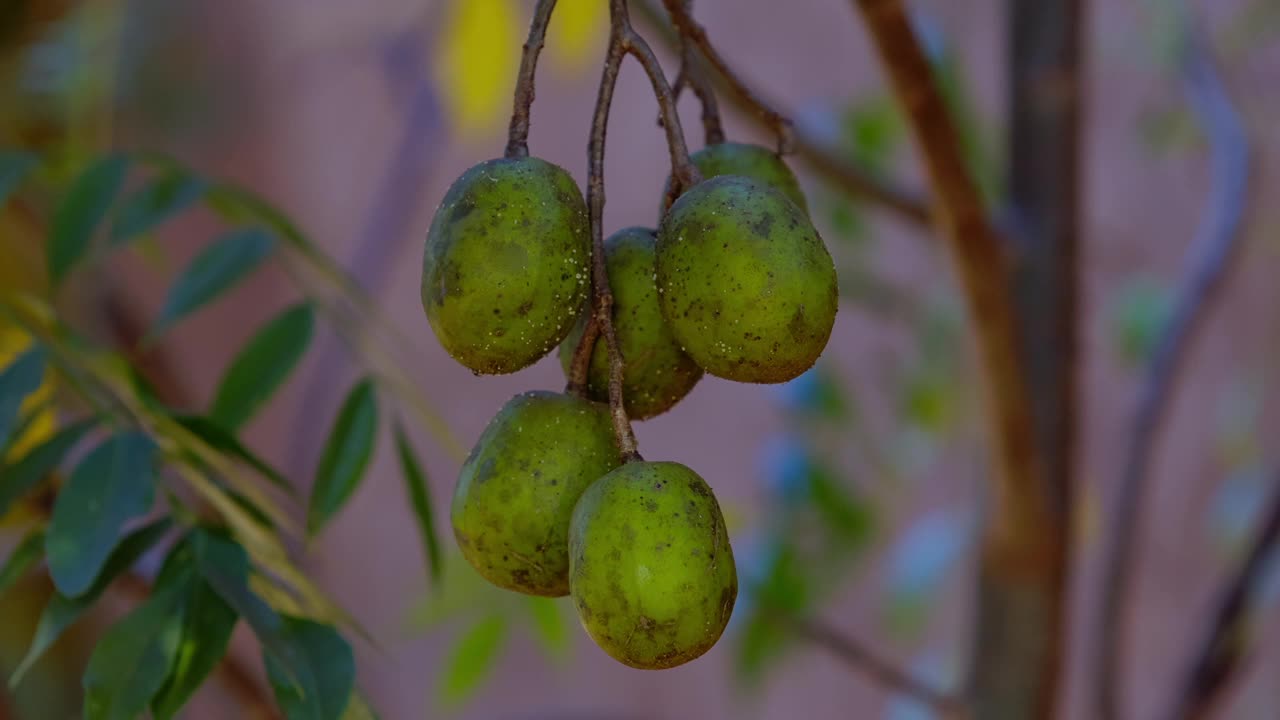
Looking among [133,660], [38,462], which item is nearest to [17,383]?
[38,462]

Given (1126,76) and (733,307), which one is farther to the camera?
(1126,76)

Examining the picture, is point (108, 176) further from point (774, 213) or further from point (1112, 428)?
point (1112, 428)

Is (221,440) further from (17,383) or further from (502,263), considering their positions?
(502,263)

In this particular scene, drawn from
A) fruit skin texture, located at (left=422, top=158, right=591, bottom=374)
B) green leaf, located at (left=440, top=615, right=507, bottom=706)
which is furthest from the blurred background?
fruit skin texture, located at (left=422, top=158, right=591, bottom=374)

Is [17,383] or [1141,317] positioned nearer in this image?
[17,383]

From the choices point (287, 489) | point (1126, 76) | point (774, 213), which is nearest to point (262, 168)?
point (1126, 76)

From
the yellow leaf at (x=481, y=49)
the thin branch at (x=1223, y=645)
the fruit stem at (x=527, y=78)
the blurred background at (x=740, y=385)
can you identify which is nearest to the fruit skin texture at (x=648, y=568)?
the fruit stem at (x=527, y=78)
